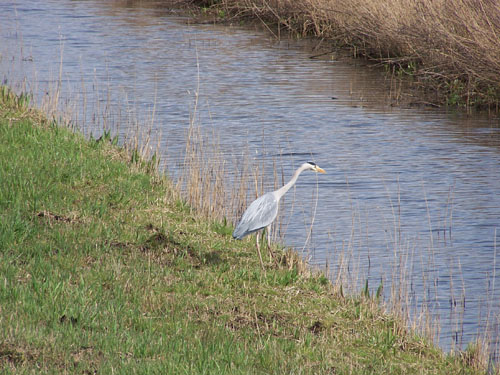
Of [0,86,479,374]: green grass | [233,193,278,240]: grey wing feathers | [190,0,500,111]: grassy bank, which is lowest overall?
[0,86,479,374]: green grass

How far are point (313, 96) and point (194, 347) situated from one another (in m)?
12.5

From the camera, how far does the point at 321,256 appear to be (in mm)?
8875

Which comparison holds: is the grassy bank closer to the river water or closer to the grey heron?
the river water

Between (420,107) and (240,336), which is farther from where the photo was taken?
(420,107)

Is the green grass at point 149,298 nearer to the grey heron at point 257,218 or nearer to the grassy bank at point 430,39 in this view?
the grey heron at point 257,218

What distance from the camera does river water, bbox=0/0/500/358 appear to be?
8648 mm

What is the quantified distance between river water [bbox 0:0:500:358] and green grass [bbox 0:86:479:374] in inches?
41.3

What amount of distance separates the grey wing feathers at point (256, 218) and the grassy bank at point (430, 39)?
9.30m

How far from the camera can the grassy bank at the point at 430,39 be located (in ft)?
51.6

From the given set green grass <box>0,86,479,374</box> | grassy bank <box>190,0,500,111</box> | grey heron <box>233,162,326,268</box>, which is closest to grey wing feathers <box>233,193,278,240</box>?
grey heron <box>233,162,326,268</box>

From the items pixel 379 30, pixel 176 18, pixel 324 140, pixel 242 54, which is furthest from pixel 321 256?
pixel 176 18

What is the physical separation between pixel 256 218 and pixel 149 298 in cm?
140

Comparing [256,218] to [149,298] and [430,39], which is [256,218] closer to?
[149,298]

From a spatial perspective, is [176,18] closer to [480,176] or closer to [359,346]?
[480,176]
